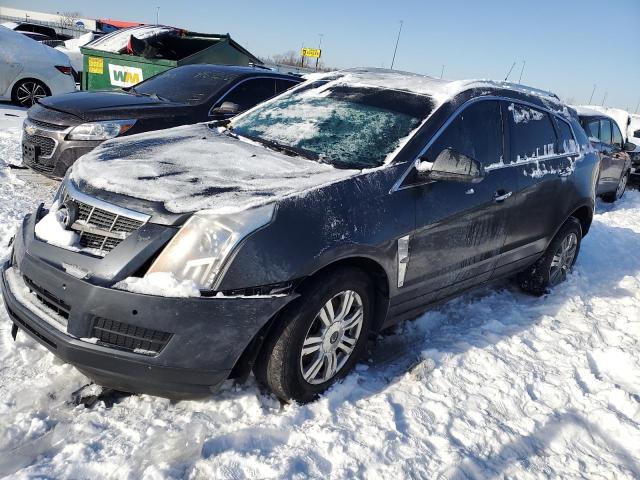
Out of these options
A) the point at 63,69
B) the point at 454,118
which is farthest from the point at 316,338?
the point at 63,69

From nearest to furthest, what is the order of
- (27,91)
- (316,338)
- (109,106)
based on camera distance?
(316,338) → (109,106) → (27,91)

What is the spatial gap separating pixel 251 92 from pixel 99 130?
1.95 m

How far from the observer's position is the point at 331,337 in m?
2.77

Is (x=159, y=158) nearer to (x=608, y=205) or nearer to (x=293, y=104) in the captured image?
(x=293, y=104)

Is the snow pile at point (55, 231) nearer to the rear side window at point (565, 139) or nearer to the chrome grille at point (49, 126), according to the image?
the chrome grille at point (49, 126)

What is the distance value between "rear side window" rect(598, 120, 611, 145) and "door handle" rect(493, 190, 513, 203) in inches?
277

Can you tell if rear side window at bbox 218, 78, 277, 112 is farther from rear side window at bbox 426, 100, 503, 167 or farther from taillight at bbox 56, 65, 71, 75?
taillight at bbox 56, 65, 71, 75

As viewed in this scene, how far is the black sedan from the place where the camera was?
531 cm

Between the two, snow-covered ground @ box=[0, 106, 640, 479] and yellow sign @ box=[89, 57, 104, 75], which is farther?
yellow sign @ box=[89, 57, 104, 75]

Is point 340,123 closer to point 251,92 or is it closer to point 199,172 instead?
point 199,172

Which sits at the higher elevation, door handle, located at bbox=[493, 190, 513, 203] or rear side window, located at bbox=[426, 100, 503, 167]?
rear side window, located at bbox=[426, 100, 503, 167]

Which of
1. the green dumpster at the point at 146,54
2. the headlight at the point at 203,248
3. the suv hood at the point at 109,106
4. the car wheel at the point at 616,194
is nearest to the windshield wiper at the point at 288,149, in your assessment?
the headlight at the point at 203,248

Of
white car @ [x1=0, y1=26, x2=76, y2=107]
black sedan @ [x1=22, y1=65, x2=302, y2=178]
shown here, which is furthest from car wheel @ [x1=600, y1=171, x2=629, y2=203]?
white car @ [x1=0, y1=26, x2=76, y2=107]

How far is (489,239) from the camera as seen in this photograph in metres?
3.67
